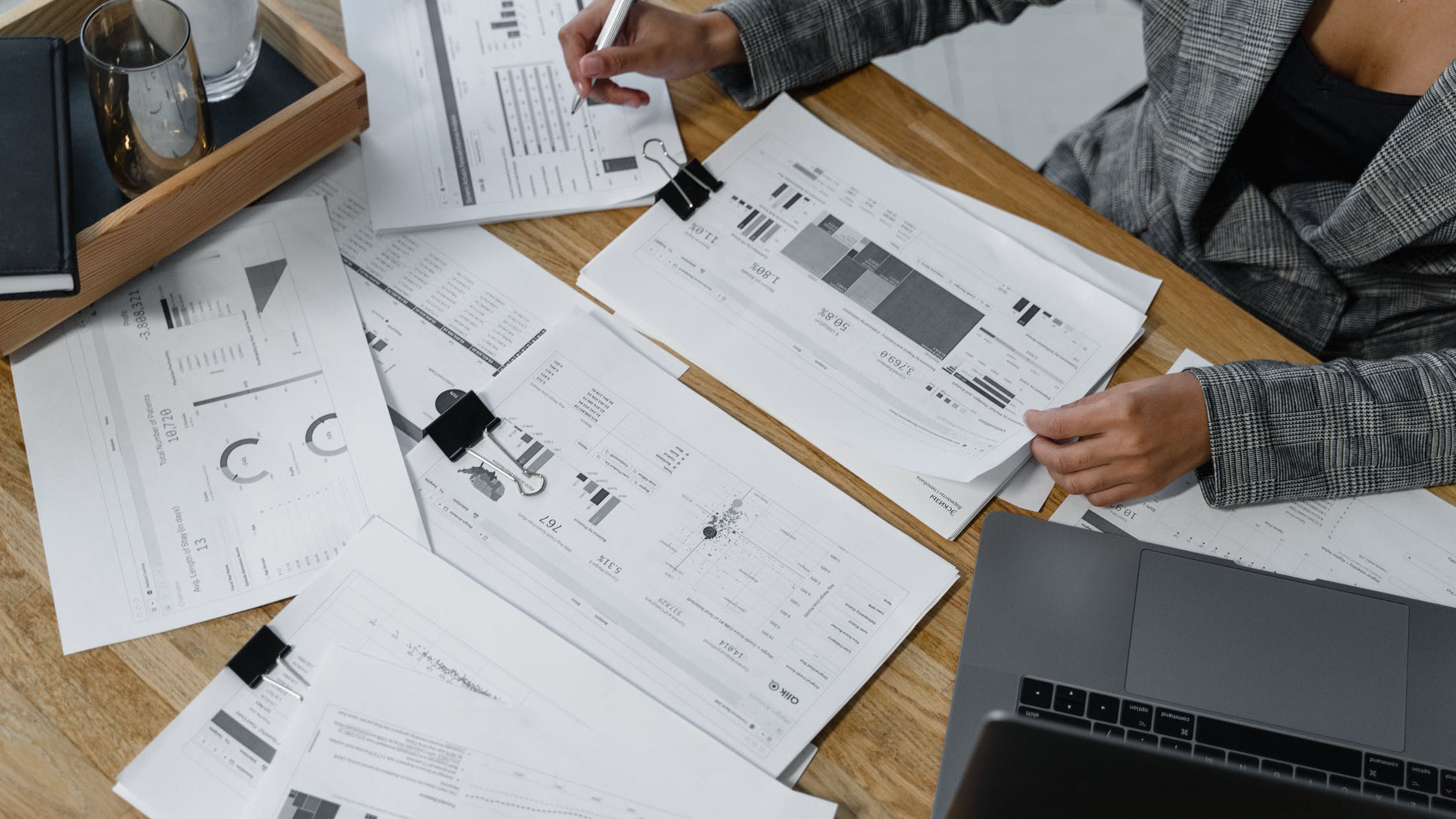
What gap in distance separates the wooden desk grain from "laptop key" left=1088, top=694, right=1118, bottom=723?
0.09 metres

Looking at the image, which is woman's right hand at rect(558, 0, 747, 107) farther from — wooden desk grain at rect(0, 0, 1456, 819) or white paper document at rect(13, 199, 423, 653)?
white paper document at rect(13, 199, 423, 653)

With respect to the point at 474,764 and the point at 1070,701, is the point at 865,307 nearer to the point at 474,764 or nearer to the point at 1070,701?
the point at 1070,701

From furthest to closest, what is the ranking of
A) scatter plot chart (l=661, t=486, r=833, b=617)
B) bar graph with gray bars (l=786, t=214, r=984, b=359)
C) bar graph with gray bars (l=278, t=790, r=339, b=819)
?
bar graph with gray bars (l=786, t=214, r=984, b=359)
scatter plot chart (l=661, t=486, r=833, b=617)
bar graph with gray bars (l=278, t=790, r=339, b=819)

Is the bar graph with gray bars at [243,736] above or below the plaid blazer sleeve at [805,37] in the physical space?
below

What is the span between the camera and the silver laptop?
72 cm

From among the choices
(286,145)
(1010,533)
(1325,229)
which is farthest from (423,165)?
(1325,229)

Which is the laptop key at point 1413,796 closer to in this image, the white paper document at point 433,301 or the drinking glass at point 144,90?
the white paper document at point 433,301

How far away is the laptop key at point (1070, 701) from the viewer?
0.74 metres

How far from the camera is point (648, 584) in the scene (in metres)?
0.77

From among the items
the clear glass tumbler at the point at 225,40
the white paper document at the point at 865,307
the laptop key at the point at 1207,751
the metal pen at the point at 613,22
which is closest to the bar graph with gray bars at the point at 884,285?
the white paper document at the point at 865,307

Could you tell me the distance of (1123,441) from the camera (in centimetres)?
82

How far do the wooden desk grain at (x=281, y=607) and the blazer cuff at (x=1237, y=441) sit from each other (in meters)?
0.05

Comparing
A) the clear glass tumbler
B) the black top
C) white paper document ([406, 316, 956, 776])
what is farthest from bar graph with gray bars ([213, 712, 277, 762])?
the black top

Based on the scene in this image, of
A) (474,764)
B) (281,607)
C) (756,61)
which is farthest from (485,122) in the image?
(474,764)
